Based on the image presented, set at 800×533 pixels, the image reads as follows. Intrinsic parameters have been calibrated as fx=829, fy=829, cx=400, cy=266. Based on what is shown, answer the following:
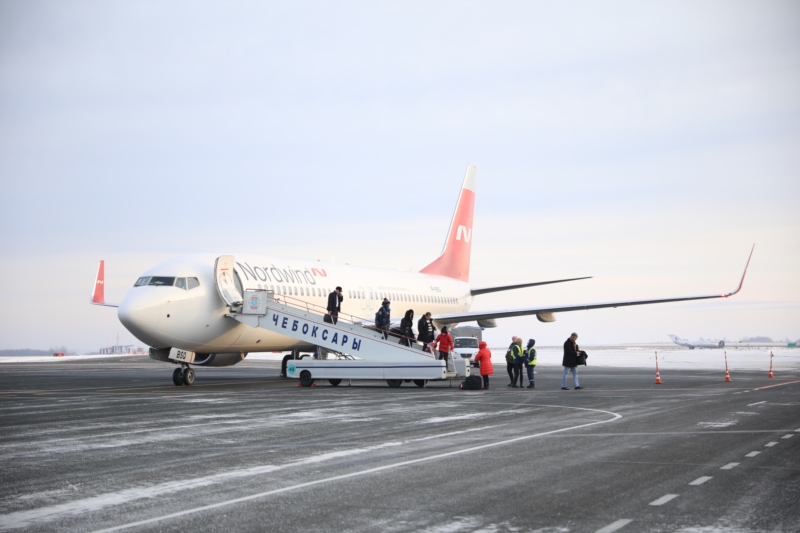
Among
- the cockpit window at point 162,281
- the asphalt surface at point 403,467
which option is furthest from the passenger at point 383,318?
the asphalt surface at point 403,467

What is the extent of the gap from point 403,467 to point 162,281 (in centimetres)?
1817

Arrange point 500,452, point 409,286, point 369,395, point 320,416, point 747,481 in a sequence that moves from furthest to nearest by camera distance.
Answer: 1. point 409,286
2. point 369,395
3. point 320,416
4. point 500,452
5. point 747,481

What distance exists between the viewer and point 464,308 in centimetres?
4416

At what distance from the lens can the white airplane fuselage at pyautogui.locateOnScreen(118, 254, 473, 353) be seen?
25.0 meters

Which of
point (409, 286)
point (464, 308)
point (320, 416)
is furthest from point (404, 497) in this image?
point (464, 308)

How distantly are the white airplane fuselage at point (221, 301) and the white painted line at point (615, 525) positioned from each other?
20244 millimetres

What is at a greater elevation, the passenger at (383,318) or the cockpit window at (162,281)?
the cockpit window at (162,281)

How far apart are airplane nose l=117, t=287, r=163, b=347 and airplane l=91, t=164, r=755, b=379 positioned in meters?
0.03

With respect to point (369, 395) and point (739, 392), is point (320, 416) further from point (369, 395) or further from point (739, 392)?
point (739, 392)

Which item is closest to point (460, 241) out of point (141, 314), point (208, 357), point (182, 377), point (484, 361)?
point (208, 357)

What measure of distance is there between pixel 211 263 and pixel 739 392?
54.1ft

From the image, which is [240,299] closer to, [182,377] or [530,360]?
[182,377]

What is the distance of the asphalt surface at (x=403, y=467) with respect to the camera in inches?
269

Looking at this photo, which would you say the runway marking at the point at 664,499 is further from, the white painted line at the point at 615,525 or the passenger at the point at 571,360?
the passenger at the point at 571,360
